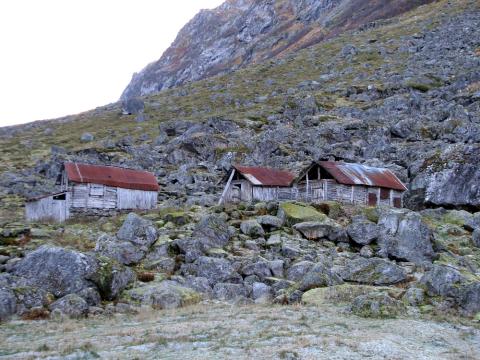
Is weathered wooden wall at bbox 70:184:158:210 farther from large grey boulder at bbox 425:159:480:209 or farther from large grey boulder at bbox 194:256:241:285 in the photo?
large grey boulder at bbox 425:159:480:209

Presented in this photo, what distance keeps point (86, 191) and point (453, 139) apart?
4157 centimetres

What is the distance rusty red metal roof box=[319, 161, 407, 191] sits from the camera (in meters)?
42.8

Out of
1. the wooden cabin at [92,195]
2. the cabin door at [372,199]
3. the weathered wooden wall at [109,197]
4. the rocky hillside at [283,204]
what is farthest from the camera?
the cabin door at [372,199]

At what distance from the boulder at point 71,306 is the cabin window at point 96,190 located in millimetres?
20936

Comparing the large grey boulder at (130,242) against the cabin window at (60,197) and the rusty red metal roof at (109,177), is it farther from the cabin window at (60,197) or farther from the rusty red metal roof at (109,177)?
the cabin window at (60,197)

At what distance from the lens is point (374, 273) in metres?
24.7

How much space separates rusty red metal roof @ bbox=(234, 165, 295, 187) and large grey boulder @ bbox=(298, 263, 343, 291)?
841 inches

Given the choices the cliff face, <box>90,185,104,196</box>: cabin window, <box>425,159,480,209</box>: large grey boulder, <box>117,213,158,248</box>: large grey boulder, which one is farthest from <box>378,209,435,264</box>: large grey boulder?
the cliff face

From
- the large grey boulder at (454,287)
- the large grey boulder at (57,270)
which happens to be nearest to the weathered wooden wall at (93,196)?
the large grey boulder at (57,270)

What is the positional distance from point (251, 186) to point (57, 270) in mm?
25299

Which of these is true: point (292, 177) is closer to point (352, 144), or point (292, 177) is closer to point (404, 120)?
point (352, 144)

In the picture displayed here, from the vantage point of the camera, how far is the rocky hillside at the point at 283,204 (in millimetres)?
21891

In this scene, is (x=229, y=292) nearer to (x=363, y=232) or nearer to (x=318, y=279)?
(x=318, y=279)

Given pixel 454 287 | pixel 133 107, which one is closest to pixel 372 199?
pixel 454 287
